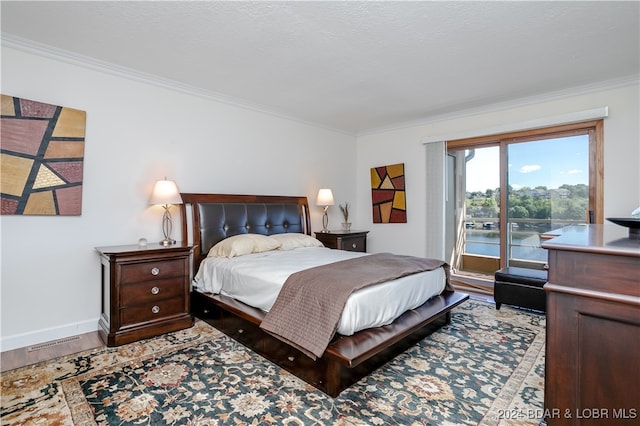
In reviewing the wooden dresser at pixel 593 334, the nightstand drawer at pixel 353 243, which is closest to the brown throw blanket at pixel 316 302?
the wooden dresser at pixel 593 334

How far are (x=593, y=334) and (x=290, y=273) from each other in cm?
178

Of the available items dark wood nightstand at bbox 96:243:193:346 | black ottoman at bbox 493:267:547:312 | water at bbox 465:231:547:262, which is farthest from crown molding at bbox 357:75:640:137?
dark wood nightstand at bbox 96:243:193:346

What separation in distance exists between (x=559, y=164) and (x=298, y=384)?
395cm

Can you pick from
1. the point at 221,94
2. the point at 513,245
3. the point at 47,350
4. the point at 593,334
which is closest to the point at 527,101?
the point at 513,245

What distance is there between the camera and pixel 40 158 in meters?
2.56

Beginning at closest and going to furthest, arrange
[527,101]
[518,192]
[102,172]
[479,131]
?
[102,172], [527,101], [518,192], [479,131]

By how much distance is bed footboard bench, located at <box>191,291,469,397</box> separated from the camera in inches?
71.8

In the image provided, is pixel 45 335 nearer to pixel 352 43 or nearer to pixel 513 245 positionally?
pixel 352 43

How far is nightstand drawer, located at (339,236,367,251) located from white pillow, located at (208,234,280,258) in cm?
136

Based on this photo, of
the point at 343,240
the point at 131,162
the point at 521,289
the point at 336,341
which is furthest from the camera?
the point at 343,240

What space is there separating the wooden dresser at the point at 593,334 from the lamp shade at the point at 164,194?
2993 millimetres

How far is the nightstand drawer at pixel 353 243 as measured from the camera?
4.48 metres

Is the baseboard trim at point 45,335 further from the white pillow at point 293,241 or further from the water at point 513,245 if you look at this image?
the water at point 513,245

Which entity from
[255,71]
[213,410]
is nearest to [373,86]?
[255,71]
